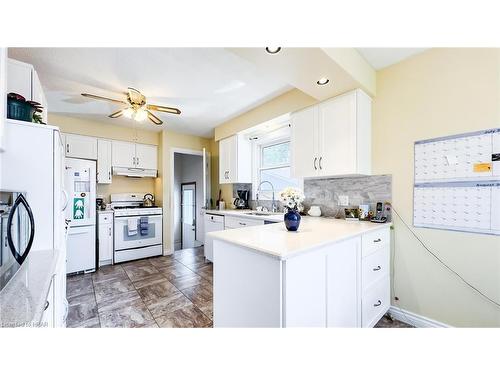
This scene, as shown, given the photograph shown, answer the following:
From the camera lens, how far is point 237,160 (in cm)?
361

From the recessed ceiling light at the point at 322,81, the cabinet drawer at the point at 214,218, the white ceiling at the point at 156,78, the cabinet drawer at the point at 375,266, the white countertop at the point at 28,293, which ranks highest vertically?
the white ceiling at the point at 156,78

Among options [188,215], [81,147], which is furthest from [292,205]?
[188,215]

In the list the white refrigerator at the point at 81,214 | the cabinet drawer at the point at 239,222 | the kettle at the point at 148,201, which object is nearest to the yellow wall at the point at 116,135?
the kettle at the point at 148,201

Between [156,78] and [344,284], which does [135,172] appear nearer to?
[156,78]

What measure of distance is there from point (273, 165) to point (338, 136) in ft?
4.77

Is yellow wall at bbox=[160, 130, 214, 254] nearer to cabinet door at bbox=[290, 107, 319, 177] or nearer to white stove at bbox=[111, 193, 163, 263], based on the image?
white stove at bbox=[111, 193, 163, 263]

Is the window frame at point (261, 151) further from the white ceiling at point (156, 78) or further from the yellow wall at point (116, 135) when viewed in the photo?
the yellow wall at point (116, 135)

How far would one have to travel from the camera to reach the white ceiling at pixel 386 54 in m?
1.83

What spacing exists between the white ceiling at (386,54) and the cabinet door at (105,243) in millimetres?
4324

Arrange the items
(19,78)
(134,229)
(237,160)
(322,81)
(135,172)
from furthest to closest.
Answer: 1. (135,172)
2. (134,229)
3. (237,160)
4. (322,81)
5. (19,78)
